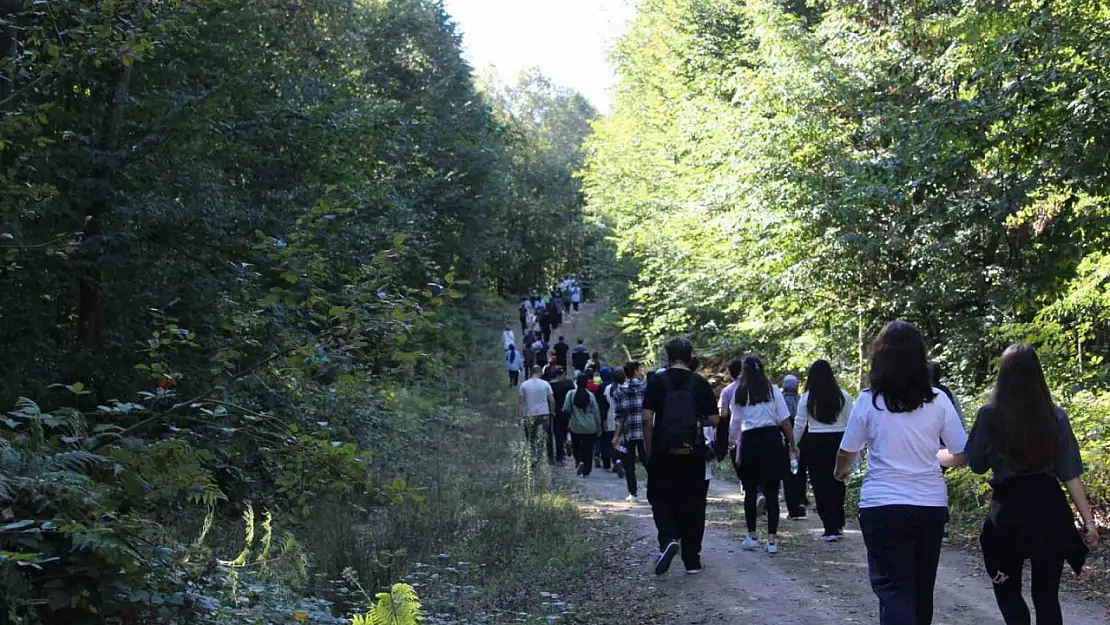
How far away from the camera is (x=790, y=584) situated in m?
8.88

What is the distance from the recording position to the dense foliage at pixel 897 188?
35.3 ft

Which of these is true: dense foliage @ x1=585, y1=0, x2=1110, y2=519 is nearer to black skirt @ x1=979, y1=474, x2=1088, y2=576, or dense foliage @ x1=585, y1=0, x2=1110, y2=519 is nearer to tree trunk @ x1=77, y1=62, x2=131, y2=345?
black skirt @ x1=979, y1=474, x2=1088, y2=576

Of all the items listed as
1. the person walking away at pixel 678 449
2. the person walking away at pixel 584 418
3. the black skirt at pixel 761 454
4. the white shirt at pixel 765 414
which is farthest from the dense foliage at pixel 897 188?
the person walking away at pixel 584 418

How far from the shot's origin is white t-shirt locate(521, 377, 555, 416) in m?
17.6

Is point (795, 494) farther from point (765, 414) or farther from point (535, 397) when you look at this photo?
point (535, 397)

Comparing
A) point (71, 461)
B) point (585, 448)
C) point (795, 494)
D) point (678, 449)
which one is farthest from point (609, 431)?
point (71, 461)

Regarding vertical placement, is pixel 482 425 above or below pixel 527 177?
below

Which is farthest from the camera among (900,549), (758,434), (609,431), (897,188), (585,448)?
(609,431)

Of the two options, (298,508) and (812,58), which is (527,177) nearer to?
(812,58)

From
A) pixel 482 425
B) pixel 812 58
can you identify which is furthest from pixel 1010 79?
pixel 482 425

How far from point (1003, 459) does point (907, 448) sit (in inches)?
23.2

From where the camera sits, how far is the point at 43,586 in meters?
5.08

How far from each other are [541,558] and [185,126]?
6.59m

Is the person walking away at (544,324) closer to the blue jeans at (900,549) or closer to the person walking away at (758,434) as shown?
the person walking away at (758,434)
